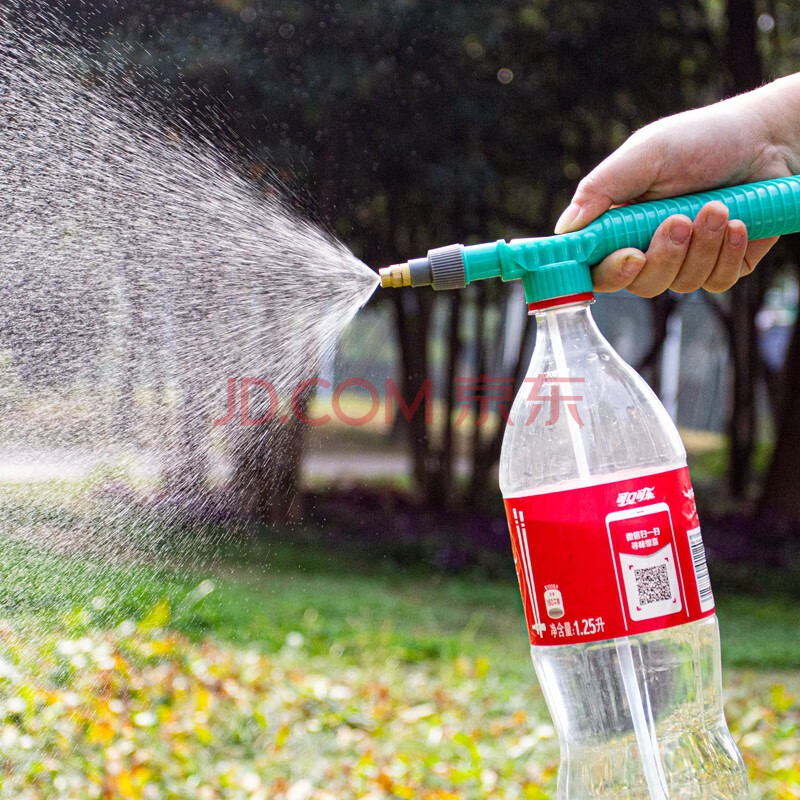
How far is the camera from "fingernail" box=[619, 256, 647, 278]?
1.70 meters

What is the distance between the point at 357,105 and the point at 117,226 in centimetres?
380

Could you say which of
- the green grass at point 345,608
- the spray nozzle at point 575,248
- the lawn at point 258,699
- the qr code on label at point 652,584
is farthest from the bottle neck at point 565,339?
the green grass at point 345,608

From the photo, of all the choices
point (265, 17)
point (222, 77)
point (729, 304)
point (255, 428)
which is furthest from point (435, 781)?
point (729, 304)

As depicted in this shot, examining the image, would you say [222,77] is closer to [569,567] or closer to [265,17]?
[265,17]

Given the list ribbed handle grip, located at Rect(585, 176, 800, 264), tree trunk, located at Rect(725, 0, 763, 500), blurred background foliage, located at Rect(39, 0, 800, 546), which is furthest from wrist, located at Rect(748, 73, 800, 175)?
tree trunk, located at Rect(725, 0, 763, 500)

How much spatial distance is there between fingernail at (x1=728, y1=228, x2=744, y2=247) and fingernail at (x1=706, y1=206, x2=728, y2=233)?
0.08 ft

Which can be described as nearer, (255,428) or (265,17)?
(255,428)

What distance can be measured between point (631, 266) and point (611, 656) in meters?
0.71

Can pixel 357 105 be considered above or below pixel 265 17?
below

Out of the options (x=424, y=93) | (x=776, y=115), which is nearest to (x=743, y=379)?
(x=424, y=93)

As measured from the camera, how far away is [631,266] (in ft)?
5.59

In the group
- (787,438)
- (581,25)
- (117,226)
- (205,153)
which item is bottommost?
(787,438)

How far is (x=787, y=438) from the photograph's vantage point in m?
8.45

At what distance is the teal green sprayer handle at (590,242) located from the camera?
164 cm
